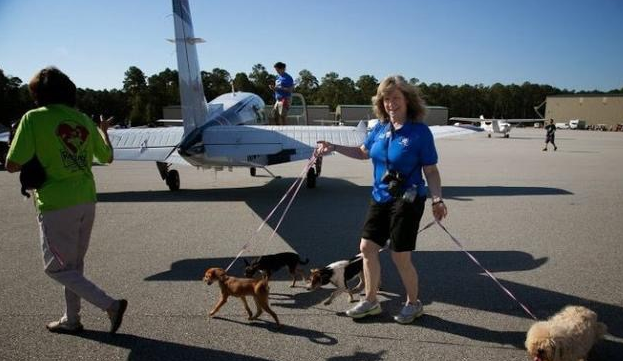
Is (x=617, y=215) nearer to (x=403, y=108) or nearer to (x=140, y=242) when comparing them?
(x=403, y=108)

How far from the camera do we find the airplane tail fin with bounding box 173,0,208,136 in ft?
31.2

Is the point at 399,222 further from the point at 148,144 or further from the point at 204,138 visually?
the point at 148,144

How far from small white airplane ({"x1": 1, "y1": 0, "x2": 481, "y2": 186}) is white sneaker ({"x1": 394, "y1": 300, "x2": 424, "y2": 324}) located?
Result: 635 cm

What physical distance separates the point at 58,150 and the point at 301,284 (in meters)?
2.72

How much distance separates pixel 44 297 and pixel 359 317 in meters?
3.12

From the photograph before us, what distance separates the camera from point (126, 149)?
11102mm

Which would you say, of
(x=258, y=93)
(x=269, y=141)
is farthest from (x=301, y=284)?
(x=258, y=93)

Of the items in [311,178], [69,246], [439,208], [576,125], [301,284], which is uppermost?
[439,208]

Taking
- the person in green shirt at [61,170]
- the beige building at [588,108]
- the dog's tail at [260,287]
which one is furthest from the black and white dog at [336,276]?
the beige building at [588,108]

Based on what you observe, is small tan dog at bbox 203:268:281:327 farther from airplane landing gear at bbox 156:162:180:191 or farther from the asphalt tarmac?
airplane landing gear at bbox 156:162:180:191

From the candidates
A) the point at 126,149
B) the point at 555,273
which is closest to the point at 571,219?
the point at 555,273

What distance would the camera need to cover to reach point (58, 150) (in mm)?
3158

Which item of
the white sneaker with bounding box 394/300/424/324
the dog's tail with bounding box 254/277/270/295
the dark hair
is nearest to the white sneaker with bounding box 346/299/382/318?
the white sneaker with bounding box 394/300/424/324

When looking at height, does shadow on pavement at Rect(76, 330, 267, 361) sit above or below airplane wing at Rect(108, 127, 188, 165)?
below
